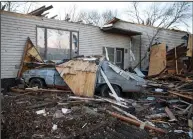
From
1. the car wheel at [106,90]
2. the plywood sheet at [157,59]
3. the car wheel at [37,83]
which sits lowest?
the car wheel at [106,90]

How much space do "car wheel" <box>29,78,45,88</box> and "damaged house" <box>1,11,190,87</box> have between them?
4.13 ft

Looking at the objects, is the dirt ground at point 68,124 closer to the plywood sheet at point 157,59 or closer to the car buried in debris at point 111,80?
the car buried in debris at point 111,80

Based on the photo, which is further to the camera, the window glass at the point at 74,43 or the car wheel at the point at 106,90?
the window glass at the point at 74,43

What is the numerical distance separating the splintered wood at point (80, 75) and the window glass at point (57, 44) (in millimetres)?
2931

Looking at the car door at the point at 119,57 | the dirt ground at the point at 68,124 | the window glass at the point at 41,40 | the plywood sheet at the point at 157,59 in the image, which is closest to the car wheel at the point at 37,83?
the window glass at the point at 41,40

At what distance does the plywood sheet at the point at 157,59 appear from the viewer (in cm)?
1664

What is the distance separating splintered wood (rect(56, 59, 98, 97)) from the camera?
9602 mm

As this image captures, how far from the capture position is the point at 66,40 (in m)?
13.6

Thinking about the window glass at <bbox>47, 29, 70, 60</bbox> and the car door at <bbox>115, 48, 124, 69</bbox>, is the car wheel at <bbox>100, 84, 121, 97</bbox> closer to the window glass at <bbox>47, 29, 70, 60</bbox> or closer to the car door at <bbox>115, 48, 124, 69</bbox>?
the window glass at <bbox>47, 29, 70, 60</bbox>

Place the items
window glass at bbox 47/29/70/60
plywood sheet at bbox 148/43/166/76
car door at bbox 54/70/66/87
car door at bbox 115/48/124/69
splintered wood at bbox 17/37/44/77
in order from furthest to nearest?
car door at bbox 115/48/124/69 → plywood sheet at bbox 148/43/166/76 → window glass at bbox 47/29/70/60 → splintered wood at bbox 17/37/44/77 → car door at bbox 54/70/66/87

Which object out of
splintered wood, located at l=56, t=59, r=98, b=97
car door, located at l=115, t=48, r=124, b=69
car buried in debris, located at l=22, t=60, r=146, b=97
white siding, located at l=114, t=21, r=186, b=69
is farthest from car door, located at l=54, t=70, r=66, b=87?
white siding, located at l=114, t=21, r=186, b=69

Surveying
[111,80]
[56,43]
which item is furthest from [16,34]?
[111,80]

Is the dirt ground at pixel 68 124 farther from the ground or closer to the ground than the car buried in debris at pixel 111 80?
closer to the ground

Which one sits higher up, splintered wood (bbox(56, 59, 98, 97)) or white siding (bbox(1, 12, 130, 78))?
white siding (bbox(1, 12, 130, 78))
